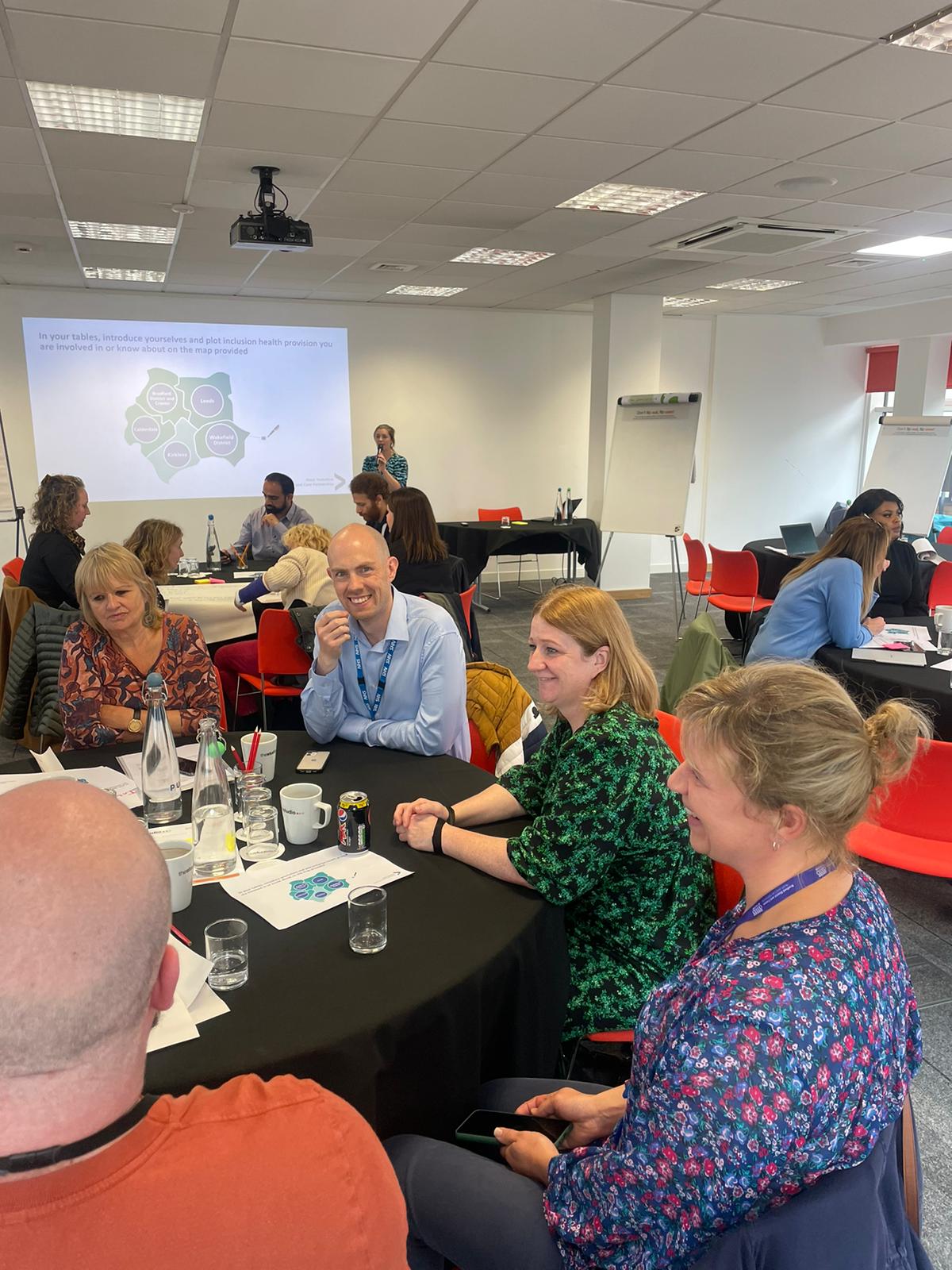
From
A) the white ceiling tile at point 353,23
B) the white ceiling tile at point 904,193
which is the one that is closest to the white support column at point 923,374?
the white ceiling tile at point 904,193

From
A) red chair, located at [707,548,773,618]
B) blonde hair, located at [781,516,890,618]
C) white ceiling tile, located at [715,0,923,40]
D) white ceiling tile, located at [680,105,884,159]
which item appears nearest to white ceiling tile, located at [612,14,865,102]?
white ceiling tile, located at [715,0,923,40]

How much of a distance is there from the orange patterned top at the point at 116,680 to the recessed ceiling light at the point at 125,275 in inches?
224

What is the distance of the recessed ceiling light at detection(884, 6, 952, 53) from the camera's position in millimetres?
2850

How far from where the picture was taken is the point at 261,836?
1792 millimetres

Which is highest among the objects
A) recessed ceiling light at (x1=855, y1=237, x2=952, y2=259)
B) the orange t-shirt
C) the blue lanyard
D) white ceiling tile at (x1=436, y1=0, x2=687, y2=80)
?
recessed ceiling light at (x1=855, y1=237, x2=952, y2=259)

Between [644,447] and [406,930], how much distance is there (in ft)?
23.6

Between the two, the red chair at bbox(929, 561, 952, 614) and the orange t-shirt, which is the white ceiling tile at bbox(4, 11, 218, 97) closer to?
the orange t-shirt

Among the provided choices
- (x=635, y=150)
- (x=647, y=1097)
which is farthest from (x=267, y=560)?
(x=647, y=1097)

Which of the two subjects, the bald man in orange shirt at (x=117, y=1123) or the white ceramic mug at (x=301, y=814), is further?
the white ceramic mug at (x=301, y=814)

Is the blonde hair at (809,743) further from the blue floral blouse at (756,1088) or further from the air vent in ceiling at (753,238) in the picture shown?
the air vent in ceiling at (753,238)

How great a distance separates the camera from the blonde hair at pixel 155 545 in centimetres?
433

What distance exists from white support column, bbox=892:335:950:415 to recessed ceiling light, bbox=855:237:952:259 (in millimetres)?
3336

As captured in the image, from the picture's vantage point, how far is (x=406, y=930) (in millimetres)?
1459

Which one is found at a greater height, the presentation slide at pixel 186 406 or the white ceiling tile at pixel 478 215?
the white ceiling tile at pixel 478 215
